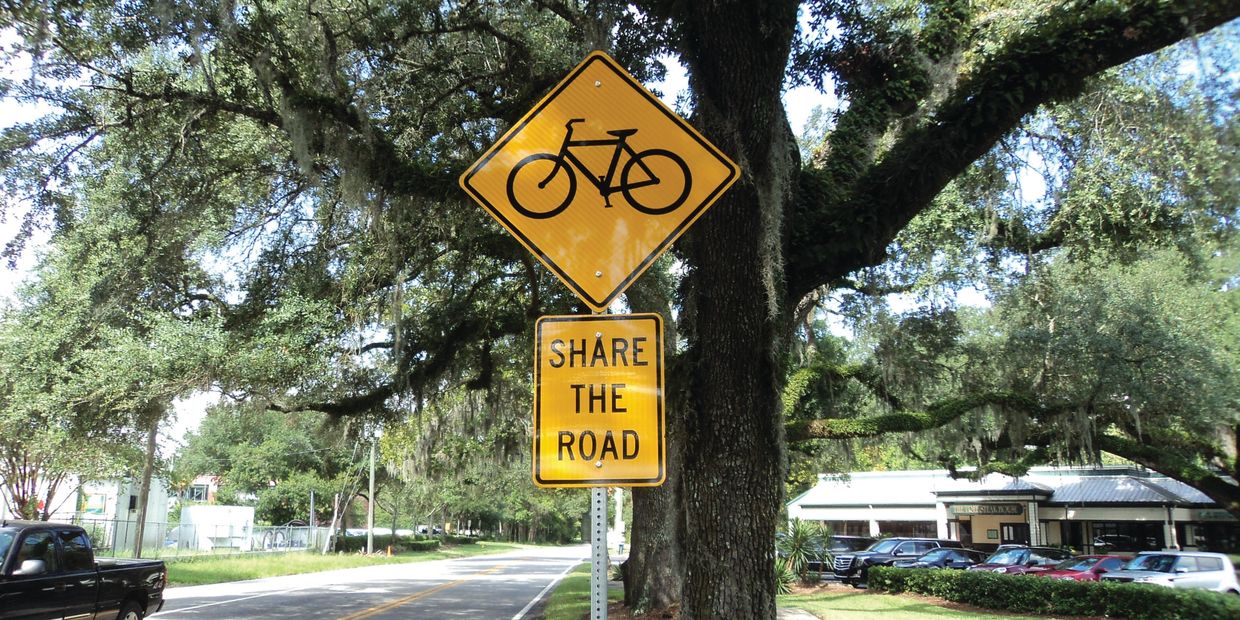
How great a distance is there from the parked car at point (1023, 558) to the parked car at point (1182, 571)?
118 inches

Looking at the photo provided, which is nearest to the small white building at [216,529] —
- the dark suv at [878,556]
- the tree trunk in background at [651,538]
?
the dark suv at [878,556]

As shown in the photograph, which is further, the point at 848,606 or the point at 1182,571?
the point at 1182,571

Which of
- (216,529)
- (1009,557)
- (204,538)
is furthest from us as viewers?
(216,529)

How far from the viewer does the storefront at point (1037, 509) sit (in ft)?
103

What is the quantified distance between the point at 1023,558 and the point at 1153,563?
442cm

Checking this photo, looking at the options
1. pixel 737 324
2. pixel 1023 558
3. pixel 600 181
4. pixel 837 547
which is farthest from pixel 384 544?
pixel 600 181

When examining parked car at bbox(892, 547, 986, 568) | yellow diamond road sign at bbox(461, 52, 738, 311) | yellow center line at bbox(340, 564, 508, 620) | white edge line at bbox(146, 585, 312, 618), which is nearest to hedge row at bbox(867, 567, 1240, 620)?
parked car at bbox(892, 547, 986, 568)

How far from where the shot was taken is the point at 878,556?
28.2 metres

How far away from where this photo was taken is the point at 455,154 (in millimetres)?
10547

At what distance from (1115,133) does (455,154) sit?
29.1ft

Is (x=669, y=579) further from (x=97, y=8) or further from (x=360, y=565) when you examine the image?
(x=360, y=565)

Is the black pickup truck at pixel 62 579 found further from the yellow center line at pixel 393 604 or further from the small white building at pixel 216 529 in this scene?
the small white building at pixel 216 529

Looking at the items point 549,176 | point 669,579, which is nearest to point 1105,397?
point 669,579

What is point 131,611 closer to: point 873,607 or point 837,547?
point 873,607
